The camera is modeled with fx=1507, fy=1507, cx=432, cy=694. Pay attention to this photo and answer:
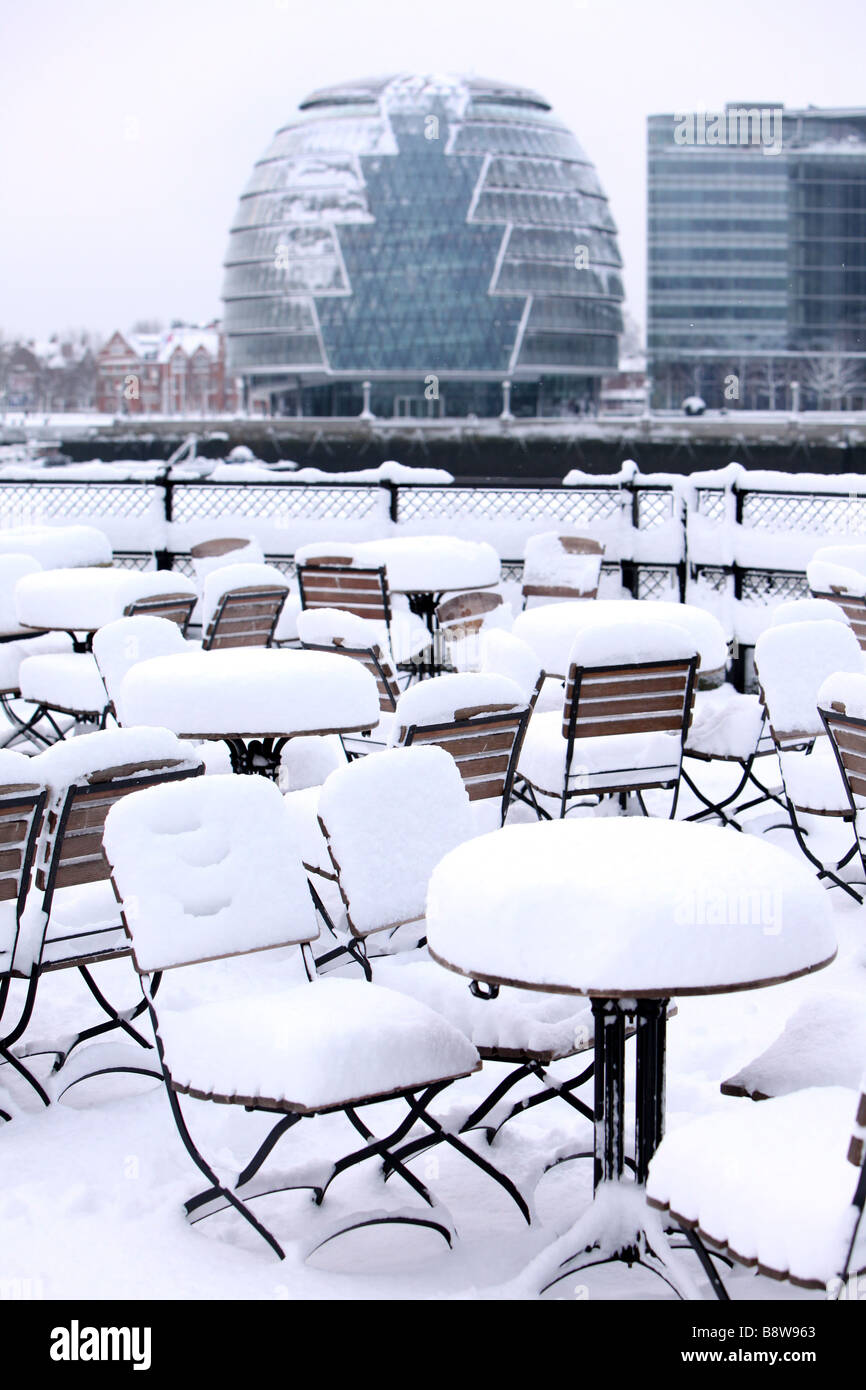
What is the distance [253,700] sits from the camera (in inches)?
211

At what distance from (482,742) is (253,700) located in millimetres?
1027

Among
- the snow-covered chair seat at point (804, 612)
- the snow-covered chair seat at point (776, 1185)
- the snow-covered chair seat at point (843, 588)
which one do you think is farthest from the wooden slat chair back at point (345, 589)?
the snow-covered chair seat at point (776, 1185)

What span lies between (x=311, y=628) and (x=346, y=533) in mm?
5416

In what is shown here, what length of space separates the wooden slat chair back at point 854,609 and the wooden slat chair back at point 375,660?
88.3 inches

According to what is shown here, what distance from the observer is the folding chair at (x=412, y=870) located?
3533 mm

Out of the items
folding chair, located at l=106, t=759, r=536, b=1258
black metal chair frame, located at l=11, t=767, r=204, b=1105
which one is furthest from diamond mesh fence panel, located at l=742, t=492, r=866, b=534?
folding chair, located at l=106, t=759, r=536, b=1258

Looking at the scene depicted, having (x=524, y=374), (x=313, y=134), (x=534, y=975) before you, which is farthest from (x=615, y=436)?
(x=534, y=975)

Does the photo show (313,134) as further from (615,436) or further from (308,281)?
(615,436)

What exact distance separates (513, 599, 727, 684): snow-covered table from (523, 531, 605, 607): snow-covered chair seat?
6.06 ft

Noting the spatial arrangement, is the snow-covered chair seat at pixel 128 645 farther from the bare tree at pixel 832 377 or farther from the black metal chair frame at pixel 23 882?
the bare tree at pixel 832 377

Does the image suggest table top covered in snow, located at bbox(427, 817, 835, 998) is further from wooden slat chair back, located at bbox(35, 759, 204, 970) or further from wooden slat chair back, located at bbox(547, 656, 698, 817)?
wooden slat chair back, located at bbox(547, 656, 698, 817)

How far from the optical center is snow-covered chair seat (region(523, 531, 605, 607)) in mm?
9094

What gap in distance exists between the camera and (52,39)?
924cm

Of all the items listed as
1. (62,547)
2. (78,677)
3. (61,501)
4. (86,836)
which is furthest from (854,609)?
(61,501)
